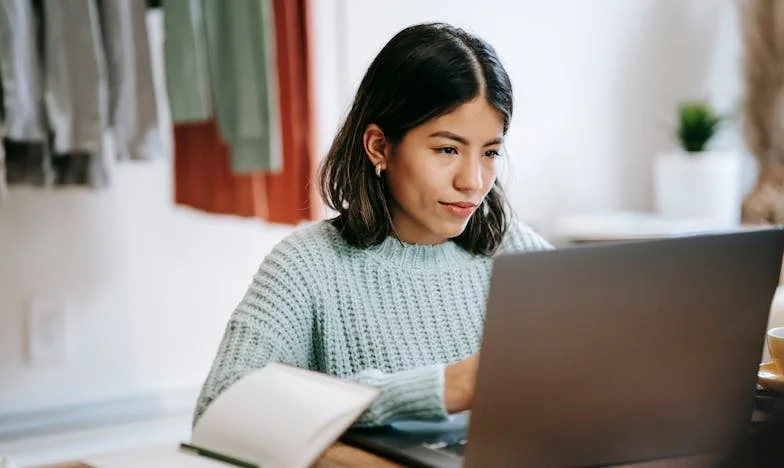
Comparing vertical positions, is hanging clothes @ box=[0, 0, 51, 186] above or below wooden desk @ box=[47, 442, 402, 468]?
above

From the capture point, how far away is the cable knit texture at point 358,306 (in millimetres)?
1228

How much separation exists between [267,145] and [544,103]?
1181mm

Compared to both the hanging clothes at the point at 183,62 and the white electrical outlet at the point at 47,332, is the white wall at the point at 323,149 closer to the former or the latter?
the white electrical outlet at the point at 47,332

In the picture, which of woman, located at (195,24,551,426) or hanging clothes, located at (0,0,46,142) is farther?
hanging clothes, located at (0,0,46,142)

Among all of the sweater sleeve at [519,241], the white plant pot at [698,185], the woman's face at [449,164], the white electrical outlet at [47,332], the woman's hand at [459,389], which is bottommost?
the white electrical outlet at [47,332]

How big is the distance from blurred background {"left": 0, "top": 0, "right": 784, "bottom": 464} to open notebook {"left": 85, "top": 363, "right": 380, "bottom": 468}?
103 centimetres

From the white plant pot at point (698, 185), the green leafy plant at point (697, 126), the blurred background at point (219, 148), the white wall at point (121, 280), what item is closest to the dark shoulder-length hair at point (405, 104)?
the blurred background at point (219, 148)

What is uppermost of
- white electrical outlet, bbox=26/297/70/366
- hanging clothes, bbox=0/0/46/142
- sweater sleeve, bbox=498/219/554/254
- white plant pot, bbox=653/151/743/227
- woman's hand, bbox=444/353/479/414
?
hanging clothes, bbox=0/0/46/142

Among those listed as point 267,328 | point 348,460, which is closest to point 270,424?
point 348,460

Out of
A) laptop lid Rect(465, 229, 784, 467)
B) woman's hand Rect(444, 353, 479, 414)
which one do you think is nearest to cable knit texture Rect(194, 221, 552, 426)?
woman's hand Rect(444, 353, 479, 414)

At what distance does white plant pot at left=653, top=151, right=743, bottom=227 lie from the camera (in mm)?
2961

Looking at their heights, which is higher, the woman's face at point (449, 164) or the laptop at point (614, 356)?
the woman's face at point (449, 164)

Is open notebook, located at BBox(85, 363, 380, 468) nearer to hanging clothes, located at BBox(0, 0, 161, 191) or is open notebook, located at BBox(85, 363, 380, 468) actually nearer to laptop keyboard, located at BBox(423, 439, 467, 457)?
laptop keyboard, located at BBox(423, 439, 467, 457)

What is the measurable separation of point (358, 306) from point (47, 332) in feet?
4.11
